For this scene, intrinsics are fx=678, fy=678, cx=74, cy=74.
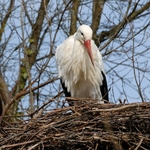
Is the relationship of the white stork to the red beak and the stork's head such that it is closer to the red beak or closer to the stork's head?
the stork's head

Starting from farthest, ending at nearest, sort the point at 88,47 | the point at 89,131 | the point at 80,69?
the point at 80,69 < the point at 88,47 < the point at 89,131

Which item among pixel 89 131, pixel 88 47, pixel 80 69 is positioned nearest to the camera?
pixel 89 131

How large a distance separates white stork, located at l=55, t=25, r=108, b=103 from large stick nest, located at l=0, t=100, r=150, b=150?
52.4 inches

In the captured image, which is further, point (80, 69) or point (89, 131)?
point (80, 69)

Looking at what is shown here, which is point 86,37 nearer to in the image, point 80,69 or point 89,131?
point 80,69

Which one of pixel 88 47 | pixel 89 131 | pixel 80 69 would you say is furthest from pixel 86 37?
pixel 89 131

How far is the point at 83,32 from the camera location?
24.2 feet

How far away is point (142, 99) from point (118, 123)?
1.72 feet

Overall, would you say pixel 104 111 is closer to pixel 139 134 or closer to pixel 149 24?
pixel 139 134

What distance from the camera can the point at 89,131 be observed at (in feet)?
19.8

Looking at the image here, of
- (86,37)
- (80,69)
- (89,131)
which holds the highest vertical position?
(86,37)

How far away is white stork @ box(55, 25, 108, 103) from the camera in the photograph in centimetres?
755

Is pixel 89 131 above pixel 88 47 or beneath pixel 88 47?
beneath

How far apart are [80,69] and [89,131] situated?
5.66ft
